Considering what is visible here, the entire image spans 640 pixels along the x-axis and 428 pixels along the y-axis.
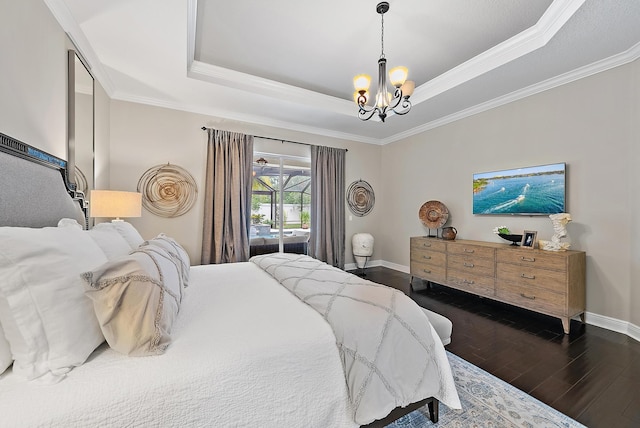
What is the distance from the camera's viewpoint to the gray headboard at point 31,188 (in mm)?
1249

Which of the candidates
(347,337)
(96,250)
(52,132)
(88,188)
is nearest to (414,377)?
(347,337)

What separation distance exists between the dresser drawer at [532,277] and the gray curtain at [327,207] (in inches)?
102

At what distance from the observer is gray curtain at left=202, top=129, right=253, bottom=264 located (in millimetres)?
3924

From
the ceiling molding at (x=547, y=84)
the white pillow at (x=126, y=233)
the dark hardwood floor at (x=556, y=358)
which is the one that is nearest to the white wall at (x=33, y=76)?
the white pillow at (x=126, y=233)

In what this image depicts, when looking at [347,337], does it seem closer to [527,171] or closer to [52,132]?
[52,132]

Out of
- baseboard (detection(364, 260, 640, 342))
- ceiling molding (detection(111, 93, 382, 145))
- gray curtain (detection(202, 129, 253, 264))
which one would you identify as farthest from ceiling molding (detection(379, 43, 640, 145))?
gray curtain (detection(202, 129, 253, 264))

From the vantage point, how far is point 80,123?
7.78 feet

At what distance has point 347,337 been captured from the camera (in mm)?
1213

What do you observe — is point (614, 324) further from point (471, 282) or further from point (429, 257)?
point (429, 257)

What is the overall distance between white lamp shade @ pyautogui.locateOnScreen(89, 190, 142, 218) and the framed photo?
4401mm

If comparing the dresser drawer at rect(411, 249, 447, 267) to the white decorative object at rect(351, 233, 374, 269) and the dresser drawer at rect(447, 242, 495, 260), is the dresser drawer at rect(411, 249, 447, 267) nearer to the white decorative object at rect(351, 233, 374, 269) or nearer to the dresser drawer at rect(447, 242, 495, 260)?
the dresser drawer at rect(447, 242, 495, 260)

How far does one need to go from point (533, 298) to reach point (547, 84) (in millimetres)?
2508

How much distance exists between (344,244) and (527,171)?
300 centimetres

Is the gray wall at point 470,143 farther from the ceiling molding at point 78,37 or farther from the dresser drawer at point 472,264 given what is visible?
the dresser drawer at point 472,264
